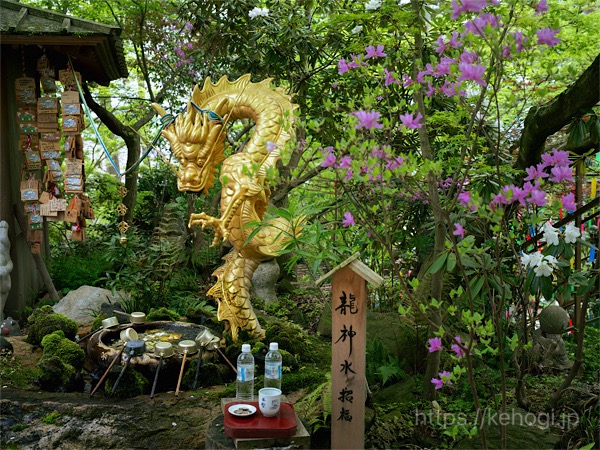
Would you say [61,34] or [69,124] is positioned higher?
[61,34]

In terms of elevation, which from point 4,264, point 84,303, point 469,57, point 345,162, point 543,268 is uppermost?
point 469,57

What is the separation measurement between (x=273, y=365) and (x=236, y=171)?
1.80 m

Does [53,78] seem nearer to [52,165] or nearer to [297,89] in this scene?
[52,165]

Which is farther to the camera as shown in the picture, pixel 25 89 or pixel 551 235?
pixel 25 89

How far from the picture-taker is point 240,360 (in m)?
3.75

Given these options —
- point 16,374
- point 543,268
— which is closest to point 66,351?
point 16,374

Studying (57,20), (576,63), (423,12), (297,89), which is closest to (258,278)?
(297,89)

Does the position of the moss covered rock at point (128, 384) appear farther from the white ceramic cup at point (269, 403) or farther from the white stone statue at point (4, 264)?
the white stone statue at point (4, 264)

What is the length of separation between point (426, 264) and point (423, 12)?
240 centimetres

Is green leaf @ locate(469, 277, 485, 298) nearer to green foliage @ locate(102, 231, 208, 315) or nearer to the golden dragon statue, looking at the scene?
the golden dragon statue

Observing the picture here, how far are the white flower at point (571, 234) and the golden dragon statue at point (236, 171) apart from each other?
2.17m

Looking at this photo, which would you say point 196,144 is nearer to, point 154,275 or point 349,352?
point 349,352

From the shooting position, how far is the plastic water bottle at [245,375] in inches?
145

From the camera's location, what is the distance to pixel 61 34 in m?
5.79
